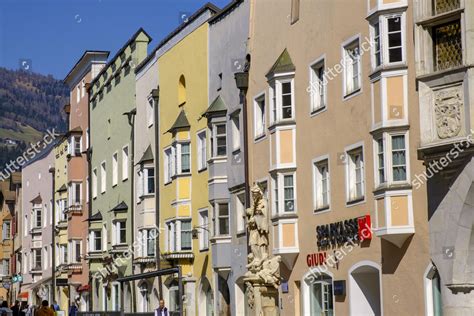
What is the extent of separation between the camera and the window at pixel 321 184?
119 feet

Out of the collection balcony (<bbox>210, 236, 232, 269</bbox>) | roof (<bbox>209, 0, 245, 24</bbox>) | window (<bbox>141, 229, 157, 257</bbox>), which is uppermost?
roof (<bbox>209, 0, 245, 24</bbox>)

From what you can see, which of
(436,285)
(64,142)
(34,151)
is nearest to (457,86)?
(436,285)

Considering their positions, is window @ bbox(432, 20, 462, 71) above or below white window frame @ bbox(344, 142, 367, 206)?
above

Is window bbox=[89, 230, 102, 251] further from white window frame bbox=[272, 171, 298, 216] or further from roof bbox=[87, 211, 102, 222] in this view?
white window frame bbox=[272, 171, 298, 216]

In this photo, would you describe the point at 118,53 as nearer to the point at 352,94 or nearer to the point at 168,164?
the point at 168,164

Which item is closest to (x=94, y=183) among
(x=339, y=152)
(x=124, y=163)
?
(x=124, y=163)

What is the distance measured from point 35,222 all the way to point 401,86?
59.6 metres

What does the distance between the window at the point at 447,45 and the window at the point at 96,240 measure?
4041 cm

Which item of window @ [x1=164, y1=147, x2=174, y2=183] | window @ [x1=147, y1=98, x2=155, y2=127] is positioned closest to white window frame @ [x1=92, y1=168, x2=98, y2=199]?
window @ [x1=147, y1=98, x2=155, y2=127]

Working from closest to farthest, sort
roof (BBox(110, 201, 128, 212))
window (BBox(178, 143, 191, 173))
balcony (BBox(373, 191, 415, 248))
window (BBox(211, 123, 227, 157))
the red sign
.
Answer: balcony (BBox(373, 191, 415, 248)), the red sign, window (BBox(211, 123, 227, 157)), window (BBox(178, 143, 191, 173)), roof (BBox(110, 201, 128, 212))

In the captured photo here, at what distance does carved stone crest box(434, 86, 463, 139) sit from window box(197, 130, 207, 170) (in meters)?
21.4

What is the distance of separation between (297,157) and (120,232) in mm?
24591

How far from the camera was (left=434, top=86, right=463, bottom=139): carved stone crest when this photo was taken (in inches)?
1062

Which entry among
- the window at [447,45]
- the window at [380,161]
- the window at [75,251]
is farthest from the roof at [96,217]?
the window at [447,45]
